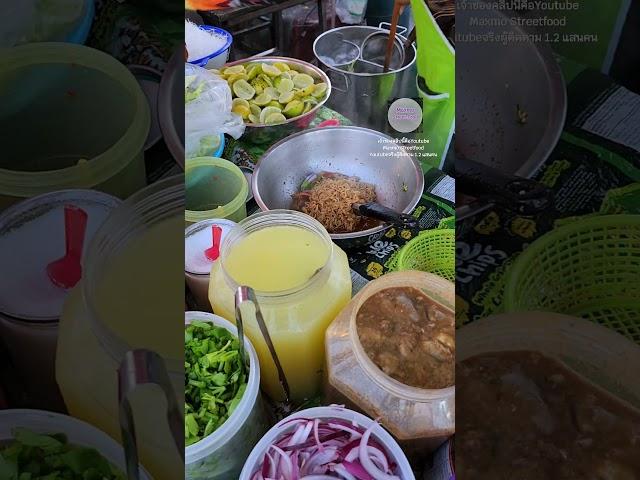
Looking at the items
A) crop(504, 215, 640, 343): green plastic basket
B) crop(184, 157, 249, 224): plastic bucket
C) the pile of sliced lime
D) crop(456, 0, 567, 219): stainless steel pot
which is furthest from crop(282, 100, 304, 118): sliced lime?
crop(504, 215, 640, 343): green plastic basket

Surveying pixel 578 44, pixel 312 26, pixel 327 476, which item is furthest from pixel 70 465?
pixel 578 44

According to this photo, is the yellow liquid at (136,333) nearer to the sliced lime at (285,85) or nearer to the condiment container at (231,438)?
the condiment container at (231,438)

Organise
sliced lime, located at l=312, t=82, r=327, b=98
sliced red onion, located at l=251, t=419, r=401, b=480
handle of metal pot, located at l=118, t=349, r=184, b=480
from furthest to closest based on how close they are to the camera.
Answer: sliced lime, located at l=312, t=82, r=327, b=98
sliced red onion, located at l=251, t=419, r=401, b=480
handle of metal pot, located at l=118, t=349, r=184, b=480

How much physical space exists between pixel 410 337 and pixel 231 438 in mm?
240

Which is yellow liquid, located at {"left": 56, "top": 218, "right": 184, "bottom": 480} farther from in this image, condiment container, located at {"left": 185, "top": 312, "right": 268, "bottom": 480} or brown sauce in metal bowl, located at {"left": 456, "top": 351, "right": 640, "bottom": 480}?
brown sauce in metal bowl, located at {"left": 456, "top": 351, "right": 640, "bottom": 480}

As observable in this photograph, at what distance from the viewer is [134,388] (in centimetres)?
54

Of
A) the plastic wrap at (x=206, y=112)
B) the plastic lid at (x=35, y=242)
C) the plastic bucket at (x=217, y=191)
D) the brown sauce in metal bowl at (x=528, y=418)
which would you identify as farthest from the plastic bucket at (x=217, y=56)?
the brown sauce in metal bowl at (x=528, y=418)

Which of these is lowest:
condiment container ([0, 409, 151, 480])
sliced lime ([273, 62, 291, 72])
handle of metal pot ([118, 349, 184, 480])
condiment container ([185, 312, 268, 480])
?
condiment container ([185, 312, 268, 480])

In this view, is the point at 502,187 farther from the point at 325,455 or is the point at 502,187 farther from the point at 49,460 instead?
the point at 49,460

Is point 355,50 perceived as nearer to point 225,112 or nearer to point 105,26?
point 225,112

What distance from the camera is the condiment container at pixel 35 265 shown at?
562 millimetres

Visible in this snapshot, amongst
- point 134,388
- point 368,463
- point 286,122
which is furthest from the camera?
point 286,122

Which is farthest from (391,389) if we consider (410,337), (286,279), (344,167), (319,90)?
(319,90)

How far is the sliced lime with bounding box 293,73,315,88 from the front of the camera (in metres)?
0.77
